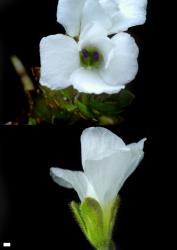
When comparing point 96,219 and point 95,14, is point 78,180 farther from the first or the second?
point 95,14

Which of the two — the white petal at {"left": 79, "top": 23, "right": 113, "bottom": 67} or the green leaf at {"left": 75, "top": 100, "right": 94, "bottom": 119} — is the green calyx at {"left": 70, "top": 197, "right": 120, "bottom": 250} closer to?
the green leaf at {"left": 75, "top": 100, "right": 94, "bottom": 119}

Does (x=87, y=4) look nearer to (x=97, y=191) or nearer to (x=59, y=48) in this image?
(x=59, y=48)

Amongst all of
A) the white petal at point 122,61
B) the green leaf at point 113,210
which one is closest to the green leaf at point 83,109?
the white petal at point 122,61

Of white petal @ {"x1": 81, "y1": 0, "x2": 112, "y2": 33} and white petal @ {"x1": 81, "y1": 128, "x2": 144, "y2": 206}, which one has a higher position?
white petal @ {"x1": 81, "y1": 0, "x2": 112, "y2": 33}

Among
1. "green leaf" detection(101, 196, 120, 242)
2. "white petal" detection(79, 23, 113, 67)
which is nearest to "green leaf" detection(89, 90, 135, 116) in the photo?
"white petal" detection(79, 23, 113, 67)

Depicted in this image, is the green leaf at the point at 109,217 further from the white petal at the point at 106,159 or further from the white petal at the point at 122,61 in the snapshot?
the white petal at the point at 122,61

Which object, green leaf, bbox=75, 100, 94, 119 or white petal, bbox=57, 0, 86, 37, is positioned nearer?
white petal, bbox=57, 0, 86, 37
